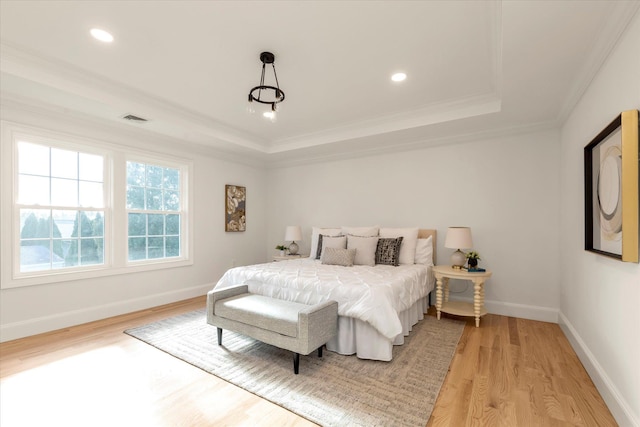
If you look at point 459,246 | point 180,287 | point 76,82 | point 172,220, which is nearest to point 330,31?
point 76,82

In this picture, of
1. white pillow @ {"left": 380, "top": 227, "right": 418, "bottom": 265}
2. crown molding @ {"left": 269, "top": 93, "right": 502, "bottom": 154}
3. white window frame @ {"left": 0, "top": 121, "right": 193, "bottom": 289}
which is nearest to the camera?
white window frame @ {"left": 0, "top": 121, "right": 193, "bottom": 289}

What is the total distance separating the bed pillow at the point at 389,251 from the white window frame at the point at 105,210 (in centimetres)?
301

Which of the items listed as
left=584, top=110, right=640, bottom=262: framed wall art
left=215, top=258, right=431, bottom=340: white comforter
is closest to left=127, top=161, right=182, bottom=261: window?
left=215, top=258, right=431, bottom=340: white comforter

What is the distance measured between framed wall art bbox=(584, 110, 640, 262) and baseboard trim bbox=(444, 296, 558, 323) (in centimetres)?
160

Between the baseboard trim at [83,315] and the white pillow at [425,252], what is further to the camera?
the white pillow at [425,252]

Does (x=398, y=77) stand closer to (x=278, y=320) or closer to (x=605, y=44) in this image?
(x=605, y=44)

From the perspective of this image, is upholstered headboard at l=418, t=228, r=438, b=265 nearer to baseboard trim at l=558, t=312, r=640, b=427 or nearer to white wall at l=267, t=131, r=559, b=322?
white wall at l=267, t=131, r=559, b=322

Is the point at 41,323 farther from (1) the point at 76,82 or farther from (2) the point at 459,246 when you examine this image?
(2) the point at 459,246

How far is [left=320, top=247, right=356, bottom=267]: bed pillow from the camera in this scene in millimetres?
3828

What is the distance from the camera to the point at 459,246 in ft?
11.8

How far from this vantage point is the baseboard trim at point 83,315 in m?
3.09

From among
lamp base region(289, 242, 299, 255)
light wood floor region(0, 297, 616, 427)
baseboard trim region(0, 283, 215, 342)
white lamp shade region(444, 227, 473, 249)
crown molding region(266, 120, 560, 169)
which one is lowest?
light wood floor region(0, 297, 616, 427)

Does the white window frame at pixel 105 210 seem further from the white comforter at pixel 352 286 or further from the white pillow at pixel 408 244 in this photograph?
the white pillow at pixel 408 244

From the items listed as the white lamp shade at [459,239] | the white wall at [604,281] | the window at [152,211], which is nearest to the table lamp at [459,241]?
the white lamp shade at [459,239]
